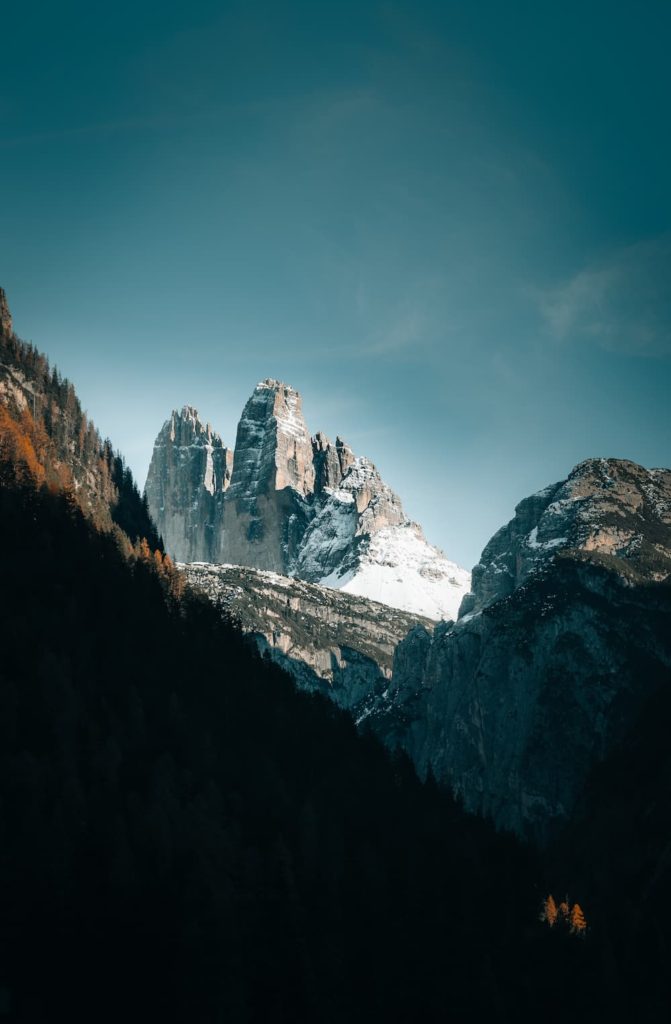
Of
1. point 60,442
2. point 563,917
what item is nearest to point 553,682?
point 563,917

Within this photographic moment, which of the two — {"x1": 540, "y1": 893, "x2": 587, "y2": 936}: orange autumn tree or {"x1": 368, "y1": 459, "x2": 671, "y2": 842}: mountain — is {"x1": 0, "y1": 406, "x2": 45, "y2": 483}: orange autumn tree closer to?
{"x1": 540, "y1": 893, "x2": 587, "y2": 936}: orange autumn tree

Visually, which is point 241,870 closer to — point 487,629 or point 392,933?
point 392,933

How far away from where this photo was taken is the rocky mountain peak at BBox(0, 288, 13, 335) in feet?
453

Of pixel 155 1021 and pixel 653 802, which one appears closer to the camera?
pixel 155 1021

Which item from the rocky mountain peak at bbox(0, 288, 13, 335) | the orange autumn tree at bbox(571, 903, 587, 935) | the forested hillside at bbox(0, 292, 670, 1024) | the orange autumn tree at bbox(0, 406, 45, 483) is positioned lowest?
the orange autumn tree at bbox(571, 903, 587, 935)

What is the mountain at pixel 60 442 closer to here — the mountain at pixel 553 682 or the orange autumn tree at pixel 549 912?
the orange autumn tree at pixel 549 912

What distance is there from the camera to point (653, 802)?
11225cm

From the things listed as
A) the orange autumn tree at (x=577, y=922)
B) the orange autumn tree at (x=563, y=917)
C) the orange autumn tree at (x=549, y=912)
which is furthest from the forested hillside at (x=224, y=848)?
the orange autumn tree at (x=549, y=912)

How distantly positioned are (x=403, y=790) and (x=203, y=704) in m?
27.1

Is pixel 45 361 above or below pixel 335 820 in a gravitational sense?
above

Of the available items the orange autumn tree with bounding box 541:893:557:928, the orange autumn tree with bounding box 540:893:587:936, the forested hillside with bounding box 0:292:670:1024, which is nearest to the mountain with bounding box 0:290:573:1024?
the forested hillside with bounding box 0:292:670:1024

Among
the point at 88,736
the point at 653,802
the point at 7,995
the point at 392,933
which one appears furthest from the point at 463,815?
the point at 7,995

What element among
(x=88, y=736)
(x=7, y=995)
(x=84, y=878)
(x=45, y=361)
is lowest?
(x=7, y=995)

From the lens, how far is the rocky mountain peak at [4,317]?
138 m
